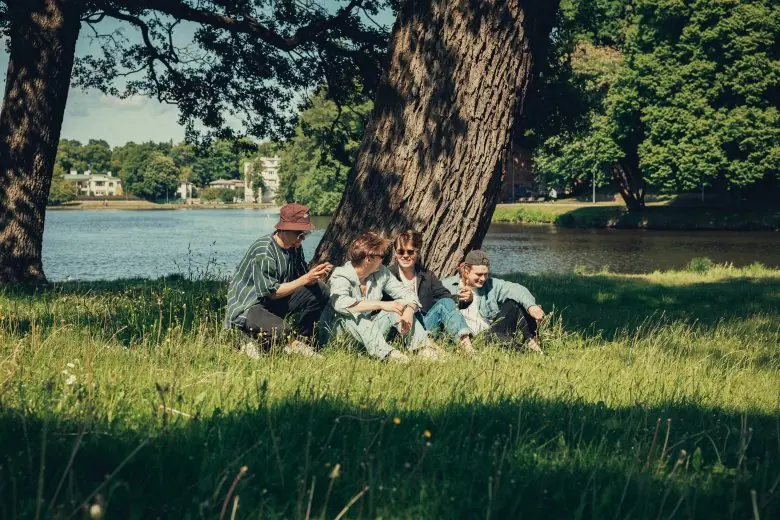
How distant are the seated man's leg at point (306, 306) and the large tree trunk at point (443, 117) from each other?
0.65 m

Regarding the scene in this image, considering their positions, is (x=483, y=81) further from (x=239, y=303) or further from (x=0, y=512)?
(x=0, y=512)

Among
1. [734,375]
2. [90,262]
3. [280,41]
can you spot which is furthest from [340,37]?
[90,262]

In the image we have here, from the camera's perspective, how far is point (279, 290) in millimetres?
5953

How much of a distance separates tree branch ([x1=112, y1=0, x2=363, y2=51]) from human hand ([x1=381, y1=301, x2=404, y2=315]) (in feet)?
28.6

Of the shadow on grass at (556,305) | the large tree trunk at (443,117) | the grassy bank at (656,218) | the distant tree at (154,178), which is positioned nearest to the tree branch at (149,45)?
the shadow on grass at (556,305)

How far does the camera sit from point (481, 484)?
9.19 ft

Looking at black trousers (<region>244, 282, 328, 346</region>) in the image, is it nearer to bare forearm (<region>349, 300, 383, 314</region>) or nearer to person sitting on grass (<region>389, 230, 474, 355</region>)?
bare forearm (<region>349, 300, 383, 314</region>)

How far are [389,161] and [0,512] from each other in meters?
4.82

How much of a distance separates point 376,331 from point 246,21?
9.21 m

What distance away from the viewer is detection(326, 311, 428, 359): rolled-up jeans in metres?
5.68

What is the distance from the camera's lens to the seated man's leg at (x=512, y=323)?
657 cm

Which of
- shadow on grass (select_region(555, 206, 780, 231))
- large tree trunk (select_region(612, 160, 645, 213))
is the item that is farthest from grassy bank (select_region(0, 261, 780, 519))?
large tree trunk (select_region(612, 160, 645, 213))

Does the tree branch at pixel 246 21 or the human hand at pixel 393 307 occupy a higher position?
the tree branch at pixel 246 21

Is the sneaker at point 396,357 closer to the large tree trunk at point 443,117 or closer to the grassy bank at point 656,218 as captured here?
the large tree trunk at point 443,117
